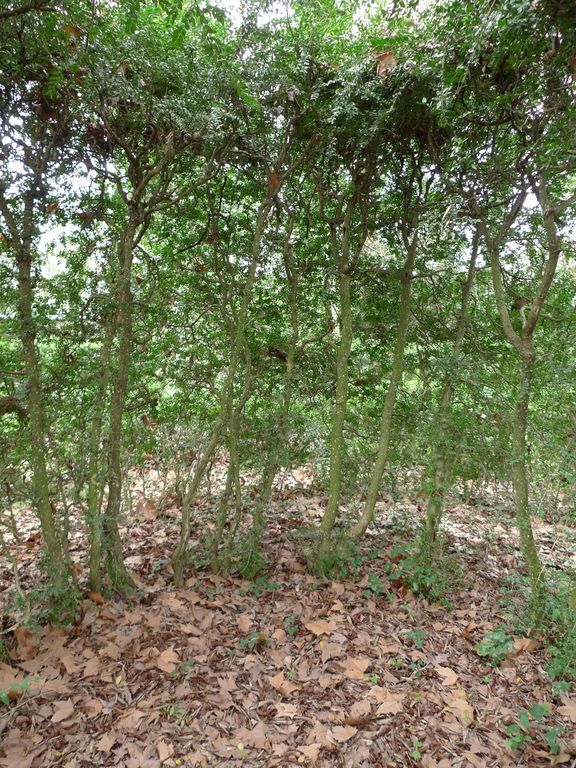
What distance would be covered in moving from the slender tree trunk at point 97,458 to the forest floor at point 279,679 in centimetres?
27

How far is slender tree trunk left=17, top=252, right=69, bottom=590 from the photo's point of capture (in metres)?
3.24

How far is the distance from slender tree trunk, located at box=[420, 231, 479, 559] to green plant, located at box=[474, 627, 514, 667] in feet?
3.13

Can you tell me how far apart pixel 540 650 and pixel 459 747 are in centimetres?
137

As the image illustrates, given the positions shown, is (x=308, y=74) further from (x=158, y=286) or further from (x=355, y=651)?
(x=355, y=651)

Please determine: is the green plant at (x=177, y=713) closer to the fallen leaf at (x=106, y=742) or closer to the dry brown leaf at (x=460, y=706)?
the fallen leaf at (x=106, y=742)

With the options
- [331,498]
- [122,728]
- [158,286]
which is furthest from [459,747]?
[158,286]

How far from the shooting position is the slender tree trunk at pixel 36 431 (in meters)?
3.24

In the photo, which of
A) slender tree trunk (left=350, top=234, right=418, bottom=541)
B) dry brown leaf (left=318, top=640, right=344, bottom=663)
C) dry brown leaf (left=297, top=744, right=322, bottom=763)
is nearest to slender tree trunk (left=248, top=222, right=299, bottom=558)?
slender tree trunk (left=350, top=234, right=418, bottom=541)

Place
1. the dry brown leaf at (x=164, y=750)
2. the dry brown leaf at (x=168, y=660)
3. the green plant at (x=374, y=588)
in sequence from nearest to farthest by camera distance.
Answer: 1. the dry brown leaf at (x=164, y=750)
2. the dry brown leaf at (x=168, y=660)
3. the green plant at (x=374, y=588)

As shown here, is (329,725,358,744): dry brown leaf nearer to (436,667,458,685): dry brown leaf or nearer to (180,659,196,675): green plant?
(436,667,458,685): dry brown leaf

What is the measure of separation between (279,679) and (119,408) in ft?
7.31

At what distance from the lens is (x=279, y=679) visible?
318 centimetres

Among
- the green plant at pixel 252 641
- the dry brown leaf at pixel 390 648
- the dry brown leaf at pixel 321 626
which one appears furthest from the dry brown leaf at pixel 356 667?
the green plant at pixel 252 641

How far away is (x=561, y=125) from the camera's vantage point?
2.88 m
